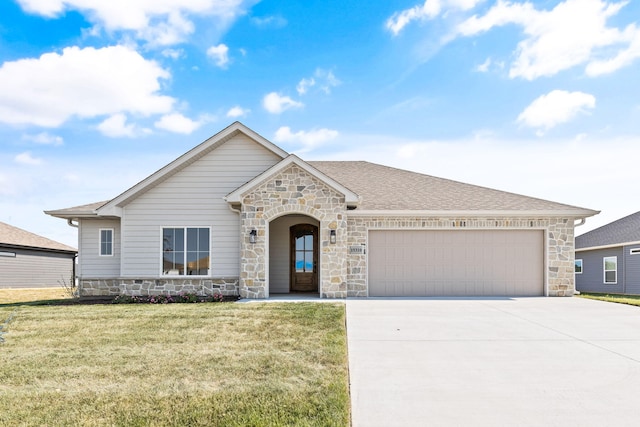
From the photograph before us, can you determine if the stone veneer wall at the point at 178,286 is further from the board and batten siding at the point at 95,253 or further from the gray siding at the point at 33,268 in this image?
the gray siding at the point at 33,268

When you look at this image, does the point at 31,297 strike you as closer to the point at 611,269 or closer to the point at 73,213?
the point at 73,213

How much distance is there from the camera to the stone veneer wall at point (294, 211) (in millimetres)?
13594

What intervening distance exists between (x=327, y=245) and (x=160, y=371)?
818 cm

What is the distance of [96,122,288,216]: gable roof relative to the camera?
1425 centimetres

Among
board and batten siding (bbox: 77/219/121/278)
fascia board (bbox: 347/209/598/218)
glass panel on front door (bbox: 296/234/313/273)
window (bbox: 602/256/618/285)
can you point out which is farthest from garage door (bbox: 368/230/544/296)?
window (bbox: 602/256/618/285)

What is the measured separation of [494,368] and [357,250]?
27.5ft

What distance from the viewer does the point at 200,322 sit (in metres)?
9.45

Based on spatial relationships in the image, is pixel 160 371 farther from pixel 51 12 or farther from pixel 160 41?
pixel 51 12

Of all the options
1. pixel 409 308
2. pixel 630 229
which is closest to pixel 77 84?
pixel 409 308

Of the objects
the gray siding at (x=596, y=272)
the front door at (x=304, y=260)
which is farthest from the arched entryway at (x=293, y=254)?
the gray siding at (x=596, y=272)

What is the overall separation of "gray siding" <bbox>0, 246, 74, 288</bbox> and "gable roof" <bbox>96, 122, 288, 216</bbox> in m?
13.4

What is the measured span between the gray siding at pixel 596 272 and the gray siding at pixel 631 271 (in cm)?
36

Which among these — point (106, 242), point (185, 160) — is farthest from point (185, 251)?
point (106, 242)

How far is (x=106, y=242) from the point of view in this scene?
1538cm
